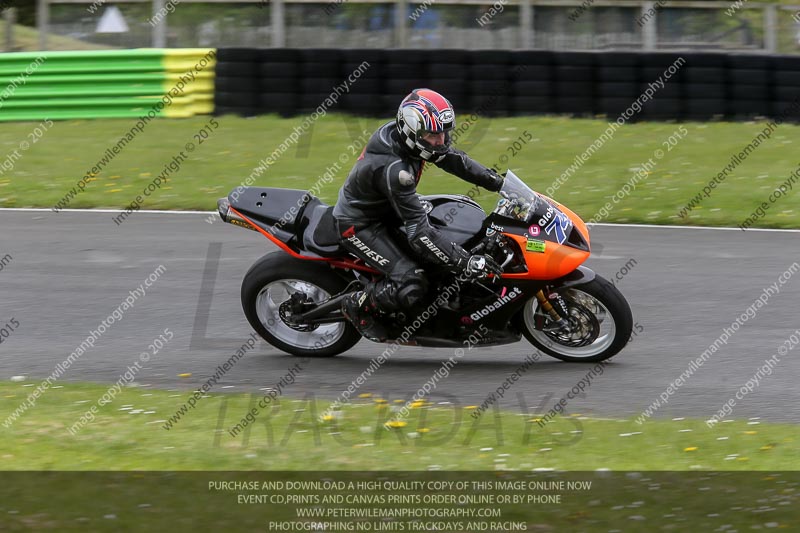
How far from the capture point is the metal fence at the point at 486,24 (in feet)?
58.6

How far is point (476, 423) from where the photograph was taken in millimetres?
7051

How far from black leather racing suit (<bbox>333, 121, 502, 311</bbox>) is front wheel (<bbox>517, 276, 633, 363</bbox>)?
877 millimetres

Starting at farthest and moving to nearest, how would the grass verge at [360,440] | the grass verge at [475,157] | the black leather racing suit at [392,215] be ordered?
the grass verge at [475,157] → the black leather racing suit at [392,215] → the grass verge at [360,440]

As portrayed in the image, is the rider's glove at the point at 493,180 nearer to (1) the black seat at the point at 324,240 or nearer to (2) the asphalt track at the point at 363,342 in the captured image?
(1) the black seat at the point at 324,240

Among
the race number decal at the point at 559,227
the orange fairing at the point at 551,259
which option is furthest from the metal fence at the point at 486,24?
the orange fairing at the point at 551,259

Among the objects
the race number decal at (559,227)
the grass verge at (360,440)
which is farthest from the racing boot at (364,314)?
the race number decal at (559,227)

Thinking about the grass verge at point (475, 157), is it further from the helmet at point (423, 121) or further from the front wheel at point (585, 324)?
the helmet at point (423, 121)

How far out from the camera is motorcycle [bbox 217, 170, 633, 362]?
7805 mm

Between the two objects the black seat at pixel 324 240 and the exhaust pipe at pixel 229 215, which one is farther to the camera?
the exhaust pipe at pixel 229 215

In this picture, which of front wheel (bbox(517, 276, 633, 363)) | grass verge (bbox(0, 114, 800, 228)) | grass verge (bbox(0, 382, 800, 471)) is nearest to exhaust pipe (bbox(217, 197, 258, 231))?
grass verge (bbox(0, 382, 800, 471))

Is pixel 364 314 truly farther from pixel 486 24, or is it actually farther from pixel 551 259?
pixel 486 24

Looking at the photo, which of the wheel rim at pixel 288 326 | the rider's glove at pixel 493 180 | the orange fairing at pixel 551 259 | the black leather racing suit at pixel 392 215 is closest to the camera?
the black leather racing suit at pixel 392 215

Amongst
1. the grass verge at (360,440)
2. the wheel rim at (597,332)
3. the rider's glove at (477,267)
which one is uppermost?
the rider's glove at (477,267)

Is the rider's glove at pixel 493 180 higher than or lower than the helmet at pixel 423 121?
lower
